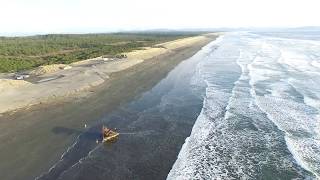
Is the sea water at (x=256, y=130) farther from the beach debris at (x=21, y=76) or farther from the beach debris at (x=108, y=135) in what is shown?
the beach debris at (x=21, y=76)

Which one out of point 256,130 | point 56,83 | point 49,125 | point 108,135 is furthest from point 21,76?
point 256,130

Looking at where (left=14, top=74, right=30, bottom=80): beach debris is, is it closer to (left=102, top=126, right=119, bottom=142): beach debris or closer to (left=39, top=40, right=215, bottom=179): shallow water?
(left=39, top=40, right=215, bottom=179): shallow water

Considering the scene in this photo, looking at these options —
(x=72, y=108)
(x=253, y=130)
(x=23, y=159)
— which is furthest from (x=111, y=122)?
(x=253, y=130)

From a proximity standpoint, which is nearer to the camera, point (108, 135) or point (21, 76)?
point (108, 135)

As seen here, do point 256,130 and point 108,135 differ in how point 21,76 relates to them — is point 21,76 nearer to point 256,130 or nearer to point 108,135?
point 108,135

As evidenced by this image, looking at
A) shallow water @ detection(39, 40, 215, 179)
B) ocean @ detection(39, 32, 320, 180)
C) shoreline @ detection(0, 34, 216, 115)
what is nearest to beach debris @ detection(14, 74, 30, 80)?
shoreline @ detection(0, 34, 216, 115)

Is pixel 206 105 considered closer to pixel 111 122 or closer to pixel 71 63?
pixel 111 122
